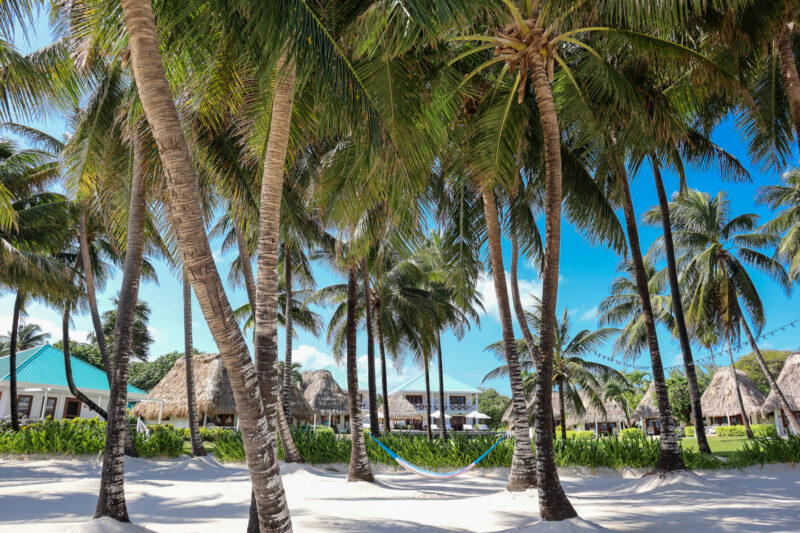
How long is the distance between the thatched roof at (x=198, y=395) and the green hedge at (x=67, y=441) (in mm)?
7619

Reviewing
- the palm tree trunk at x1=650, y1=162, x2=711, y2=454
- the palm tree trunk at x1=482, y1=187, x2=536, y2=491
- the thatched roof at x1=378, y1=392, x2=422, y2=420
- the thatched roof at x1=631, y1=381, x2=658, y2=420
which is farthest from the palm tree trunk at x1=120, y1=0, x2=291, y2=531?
the thatched roof at x1=631, y1=381, x2=658, y2=420

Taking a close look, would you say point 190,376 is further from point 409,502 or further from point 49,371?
point 49,371

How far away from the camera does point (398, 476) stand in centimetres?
1226

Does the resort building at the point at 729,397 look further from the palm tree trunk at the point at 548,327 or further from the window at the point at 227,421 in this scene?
the palm tree trunk at the point at 548,327

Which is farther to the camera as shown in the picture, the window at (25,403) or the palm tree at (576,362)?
the window at (25,403)

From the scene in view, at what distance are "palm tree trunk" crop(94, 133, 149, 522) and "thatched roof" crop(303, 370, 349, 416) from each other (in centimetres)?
2267

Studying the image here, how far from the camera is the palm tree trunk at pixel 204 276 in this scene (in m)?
3.12

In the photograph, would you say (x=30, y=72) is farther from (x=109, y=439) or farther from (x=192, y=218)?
(x=192, y=218)

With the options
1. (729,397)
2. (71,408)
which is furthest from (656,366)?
(71,408)

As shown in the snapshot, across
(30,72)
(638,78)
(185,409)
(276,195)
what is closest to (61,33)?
(30,72)

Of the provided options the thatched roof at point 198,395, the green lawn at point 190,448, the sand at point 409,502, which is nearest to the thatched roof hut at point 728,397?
the sand at point 409,502

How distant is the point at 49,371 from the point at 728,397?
33706 millimetres

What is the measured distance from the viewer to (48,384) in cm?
2120

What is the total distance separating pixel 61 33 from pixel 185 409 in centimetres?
1729
